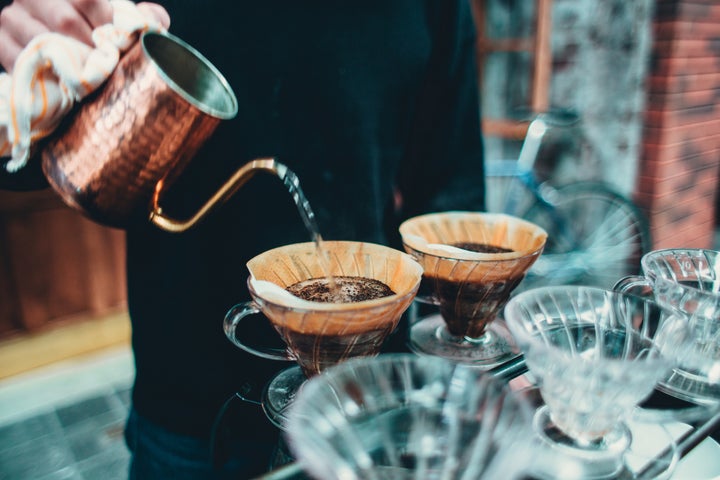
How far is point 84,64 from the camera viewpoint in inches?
28.3

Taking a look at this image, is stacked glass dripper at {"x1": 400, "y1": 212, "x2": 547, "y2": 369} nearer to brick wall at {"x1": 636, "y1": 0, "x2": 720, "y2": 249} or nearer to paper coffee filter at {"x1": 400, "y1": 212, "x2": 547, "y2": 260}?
paper coffee filter at {"x1": 400, "y1": 212, "x2": 547, "y2": 260}

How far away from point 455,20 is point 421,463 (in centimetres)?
89

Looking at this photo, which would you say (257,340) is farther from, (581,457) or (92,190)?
(581,457)

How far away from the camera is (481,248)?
3.00ft

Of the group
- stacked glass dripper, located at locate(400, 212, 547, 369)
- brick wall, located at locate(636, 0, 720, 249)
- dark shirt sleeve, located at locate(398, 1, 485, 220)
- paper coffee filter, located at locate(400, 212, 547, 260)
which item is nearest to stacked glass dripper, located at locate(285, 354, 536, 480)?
stacked glass dripper, located at locate(400, 212, 547, 369)

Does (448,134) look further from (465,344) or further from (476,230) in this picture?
(465,344)

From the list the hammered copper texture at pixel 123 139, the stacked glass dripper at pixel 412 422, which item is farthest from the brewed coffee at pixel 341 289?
the hammered copper texture at pixel 123 139

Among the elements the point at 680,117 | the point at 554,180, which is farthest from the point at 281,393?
the point at 554,180

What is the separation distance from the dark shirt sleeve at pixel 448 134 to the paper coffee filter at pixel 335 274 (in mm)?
412

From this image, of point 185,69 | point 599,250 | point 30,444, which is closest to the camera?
point 185,69

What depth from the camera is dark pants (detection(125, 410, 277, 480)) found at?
92 centimetres

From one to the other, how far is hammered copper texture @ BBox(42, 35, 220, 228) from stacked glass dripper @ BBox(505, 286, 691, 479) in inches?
19.8

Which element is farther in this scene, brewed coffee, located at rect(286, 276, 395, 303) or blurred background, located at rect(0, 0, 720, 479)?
blurred background, located at rect(0, 0, 720, 479)

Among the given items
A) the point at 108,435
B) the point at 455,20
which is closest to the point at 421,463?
the point at 455,20
